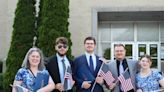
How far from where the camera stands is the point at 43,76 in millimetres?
5672

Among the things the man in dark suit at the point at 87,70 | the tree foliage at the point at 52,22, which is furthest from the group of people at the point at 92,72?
the tree foliage at the point at 52,22

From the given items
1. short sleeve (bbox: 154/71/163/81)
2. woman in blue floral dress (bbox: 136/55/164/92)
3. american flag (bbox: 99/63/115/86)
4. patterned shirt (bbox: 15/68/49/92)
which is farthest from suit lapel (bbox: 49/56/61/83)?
short sleeve (bbox: 154/71/163/81)

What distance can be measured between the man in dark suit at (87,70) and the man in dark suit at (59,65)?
0.19m

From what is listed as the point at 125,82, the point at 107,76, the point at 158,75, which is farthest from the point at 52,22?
the point at 158,75

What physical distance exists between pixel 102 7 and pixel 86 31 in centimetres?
141

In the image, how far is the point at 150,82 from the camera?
607 centimetres

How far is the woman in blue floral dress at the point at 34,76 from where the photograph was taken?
558cm

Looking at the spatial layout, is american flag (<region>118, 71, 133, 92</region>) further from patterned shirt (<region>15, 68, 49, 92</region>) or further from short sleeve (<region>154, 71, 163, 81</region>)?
patterned shirt (<region>15, 68, 49, 92</region>)

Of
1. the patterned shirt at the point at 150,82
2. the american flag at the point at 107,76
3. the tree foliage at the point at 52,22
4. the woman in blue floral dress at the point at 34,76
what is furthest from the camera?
the tree foliage at the point at 52,22

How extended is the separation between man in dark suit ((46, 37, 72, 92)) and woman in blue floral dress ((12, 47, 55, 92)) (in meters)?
0.37

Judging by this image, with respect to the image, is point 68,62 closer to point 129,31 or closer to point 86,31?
point 86,31

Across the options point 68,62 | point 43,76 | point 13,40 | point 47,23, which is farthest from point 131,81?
point 13,40

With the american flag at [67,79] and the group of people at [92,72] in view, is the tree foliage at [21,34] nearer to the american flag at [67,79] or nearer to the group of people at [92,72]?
the group of people at [92,72]

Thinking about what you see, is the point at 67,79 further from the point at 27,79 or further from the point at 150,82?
the point at 150,82
